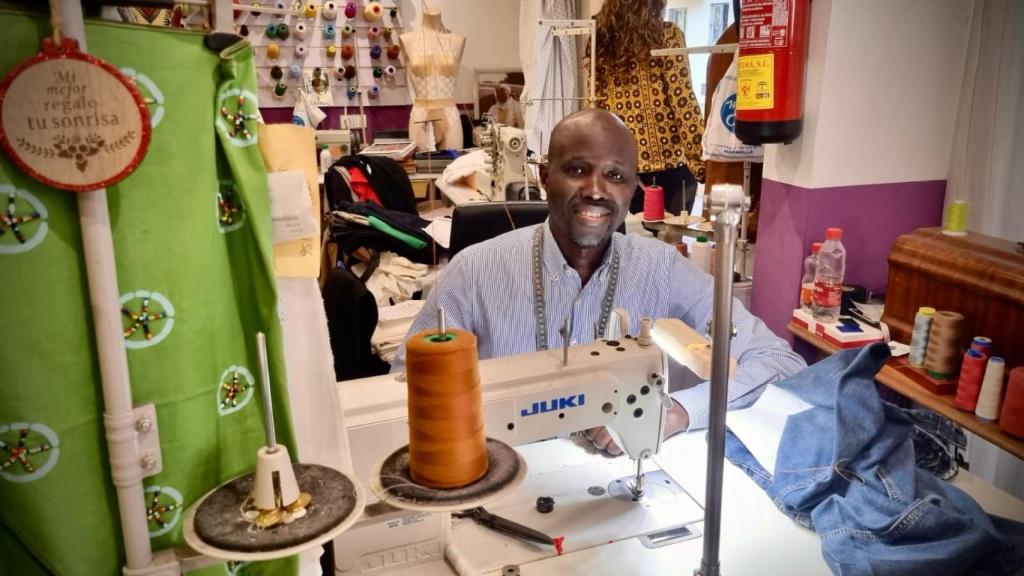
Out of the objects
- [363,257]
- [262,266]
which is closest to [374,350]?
[363,257]

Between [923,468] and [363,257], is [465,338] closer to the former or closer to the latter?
[923,468]

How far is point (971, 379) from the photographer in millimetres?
1903

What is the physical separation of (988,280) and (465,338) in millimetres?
1741

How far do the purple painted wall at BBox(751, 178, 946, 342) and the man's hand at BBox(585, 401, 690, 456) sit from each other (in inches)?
52.5

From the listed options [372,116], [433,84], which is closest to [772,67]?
[433,84]

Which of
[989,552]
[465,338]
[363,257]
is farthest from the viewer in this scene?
[363,257]

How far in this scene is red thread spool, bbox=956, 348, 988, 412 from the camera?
1890 mm

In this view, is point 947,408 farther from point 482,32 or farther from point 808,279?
point 482,32

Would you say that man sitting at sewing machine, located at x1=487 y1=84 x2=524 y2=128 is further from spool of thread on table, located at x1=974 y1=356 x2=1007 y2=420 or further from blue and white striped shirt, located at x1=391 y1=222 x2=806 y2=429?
spool of thread on table, located at x1=974 y1=356 x2=1007 y2=420

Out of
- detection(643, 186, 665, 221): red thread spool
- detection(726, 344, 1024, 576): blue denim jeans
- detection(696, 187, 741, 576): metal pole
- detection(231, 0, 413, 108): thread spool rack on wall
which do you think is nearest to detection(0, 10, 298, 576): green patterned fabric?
detection(696, 187, 741, 576): metal pole

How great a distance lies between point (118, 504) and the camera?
30.9 inches

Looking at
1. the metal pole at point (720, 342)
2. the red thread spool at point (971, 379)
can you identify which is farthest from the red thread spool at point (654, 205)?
the metal pole at point (720, 342)

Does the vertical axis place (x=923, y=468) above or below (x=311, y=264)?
below

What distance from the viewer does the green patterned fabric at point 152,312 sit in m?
0.70
